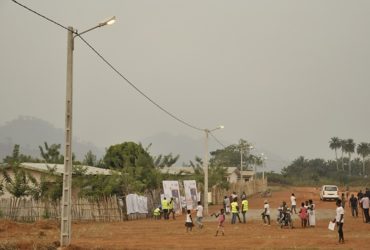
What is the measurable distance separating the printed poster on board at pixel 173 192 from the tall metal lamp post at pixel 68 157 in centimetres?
2568

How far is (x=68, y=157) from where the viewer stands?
18.7 metres

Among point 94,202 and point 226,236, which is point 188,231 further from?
point 94,202

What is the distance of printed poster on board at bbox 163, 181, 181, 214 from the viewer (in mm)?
44656

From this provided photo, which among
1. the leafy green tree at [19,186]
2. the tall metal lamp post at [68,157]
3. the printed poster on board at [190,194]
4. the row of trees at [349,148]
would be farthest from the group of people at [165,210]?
the row of trees at [349,148]

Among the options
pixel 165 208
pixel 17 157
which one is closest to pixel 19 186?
pixel 165 208

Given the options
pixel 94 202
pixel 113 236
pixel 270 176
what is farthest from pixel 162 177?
pixel 270 176

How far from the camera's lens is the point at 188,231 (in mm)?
29422

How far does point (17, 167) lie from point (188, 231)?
15.8 metres

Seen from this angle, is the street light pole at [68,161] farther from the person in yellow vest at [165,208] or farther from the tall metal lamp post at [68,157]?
the person in yellow vest at [165,208]

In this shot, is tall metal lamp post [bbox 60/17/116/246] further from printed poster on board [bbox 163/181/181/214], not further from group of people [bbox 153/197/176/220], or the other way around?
printed poster on board [bbox 163/181/181/214]

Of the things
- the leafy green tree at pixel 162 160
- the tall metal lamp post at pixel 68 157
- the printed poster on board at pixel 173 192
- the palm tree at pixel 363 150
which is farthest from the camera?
the palm tree at pixel 363 150

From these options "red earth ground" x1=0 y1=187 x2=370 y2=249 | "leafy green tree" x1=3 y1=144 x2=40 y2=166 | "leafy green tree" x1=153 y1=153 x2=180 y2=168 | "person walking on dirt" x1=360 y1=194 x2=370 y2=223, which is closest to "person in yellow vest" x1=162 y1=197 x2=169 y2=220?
"red earth ground" x1=0 y1=187 x2=370 y2=249

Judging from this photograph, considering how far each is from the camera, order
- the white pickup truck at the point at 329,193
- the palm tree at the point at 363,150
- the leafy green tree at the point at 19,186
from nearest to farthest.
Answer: the leafy green tree at the point at 19,186
the white pickup truck at the point at 329,193
the palm tree at the point at 363,150

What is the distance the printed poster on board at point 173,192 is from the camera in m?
44.7
